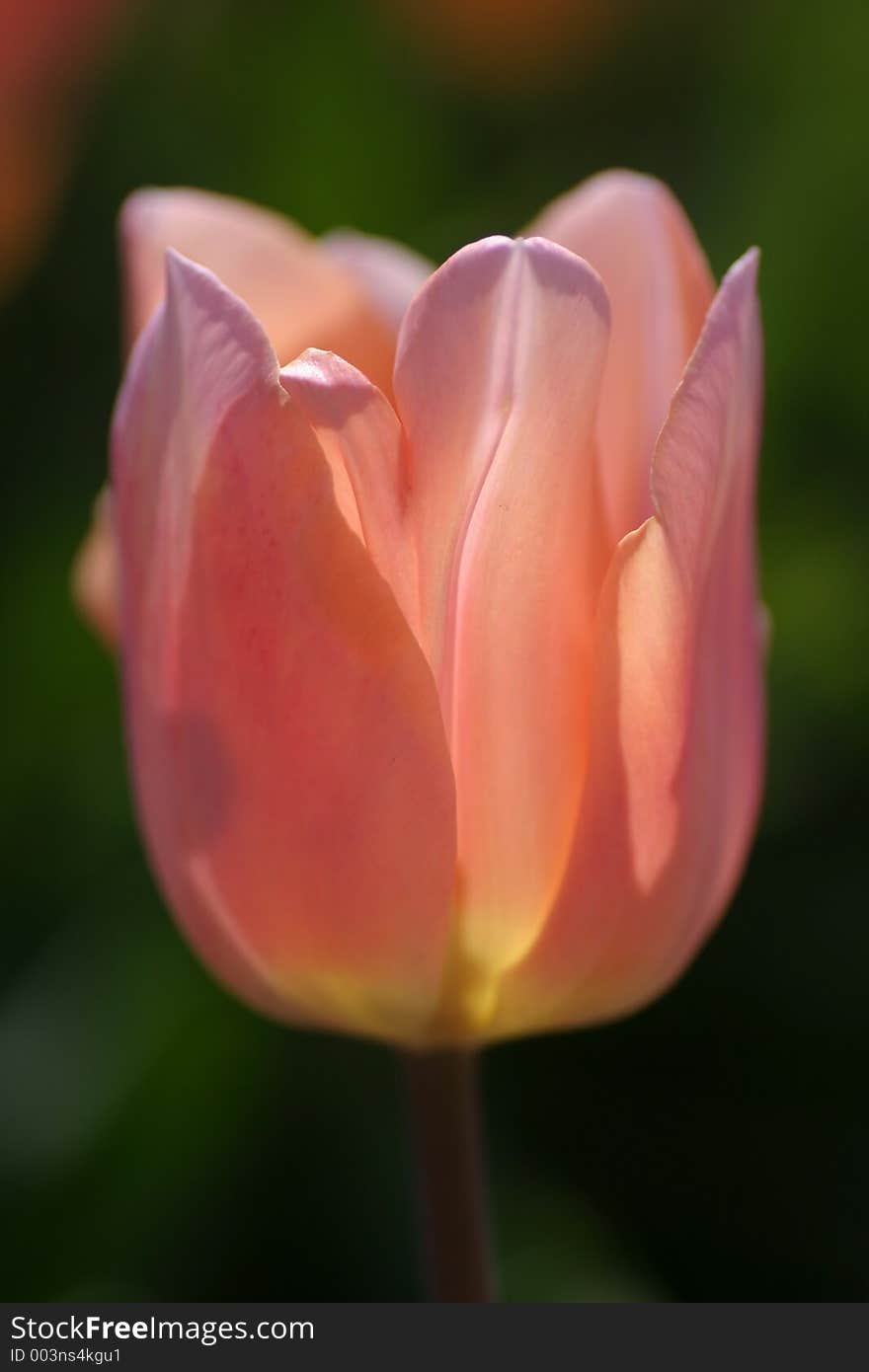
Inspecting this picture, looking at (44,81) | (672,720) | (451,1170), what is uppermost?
(44,81)

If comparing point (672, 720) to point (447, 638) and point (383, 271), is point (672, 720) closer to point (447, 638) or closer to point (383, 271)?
point (447, 638)

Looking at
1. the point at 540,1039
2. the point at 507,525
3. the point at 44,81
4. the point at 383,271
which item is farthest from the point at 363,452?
the point at 44,81

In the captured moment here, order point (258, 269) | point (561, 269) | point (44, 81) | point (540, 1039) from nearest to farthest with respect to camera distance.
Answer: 1. point (561, 269)
2. point (258, 269)
3. point (540, 1039)
4. point (44, 81)

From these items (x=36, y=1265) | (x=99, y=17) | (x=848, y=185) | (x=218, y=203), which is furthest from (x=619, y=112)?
(x=36, y=1265)

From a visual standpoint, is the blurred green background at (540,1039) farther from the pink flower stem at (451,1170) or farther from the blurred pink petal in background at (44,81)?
the pink flower stem at (451,1170)

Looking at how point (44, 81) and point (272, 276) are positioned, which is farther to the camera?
point (44, 81)

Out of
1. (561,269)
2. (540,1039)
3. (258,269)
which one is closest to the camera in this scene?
(561,269)

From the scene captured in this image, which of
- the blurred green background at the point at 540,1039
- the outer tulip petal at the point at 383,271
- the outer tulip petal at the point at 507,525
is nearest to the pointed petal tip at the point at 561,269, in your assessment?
the outer tulip petal at the point at 507,525

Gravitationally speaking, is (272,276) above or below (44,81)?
below
